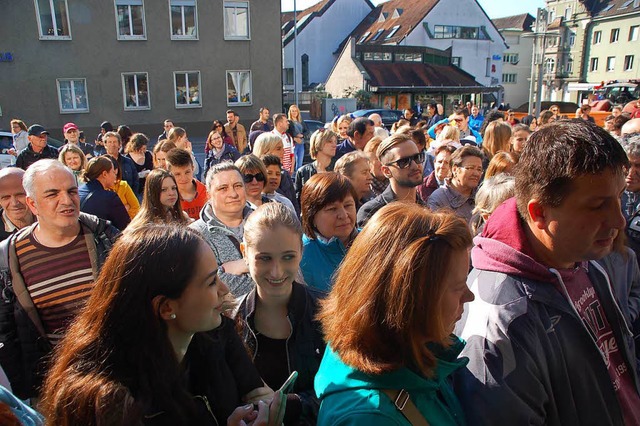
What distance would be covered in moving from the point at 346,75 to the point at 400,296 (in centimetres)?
3498

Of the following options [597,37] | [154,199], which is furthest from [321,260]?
[597,37]

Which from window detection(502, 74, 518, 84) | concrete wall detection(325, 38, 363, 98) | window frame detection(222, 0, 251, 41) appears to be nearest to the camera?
window frame detection(222, 0, 251, 41)

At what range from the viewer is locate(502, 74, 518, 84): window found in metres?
55.6

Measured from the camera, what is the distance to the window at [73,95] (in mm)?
21703

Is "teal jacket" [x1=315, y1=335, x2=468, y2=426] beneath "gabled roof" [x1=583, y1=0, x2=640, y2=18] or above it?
beneath

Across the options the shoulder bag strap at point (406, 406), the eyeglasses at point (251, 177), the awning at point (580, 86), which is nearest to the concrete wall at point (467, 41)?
the awning at point (580, 86)

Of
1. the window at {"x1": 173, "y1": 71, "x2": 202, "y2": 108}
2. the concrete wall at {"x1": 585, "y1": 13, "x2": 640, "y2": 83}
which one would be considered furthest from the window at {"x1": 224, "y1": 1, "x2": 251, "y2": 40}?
the concrete wall at {"x1": 585, "y1": 13, "x2": 640, "y2": 83}

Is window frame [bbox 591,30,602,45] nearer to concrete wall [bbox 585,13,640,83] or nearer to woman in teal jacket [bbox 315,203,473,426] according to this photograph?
concrete wall [bbox 585,13,640,83]

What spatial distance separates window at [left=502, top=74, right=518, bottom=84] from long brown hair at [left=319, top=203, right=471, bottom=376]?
60671 millimetres

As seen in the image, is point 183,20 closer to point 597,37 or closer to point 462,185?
point 462,185

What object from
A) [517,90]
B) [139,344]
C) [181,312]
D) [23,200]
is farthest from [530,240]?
[517,90]

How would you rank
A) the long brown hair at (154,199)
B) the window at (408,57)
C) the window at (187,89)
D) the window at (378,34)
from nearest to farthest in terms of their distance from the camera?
1. the long brown hair at (154,199)
2. the window at (187,89)
3. the window at (408,57)
4. the window at (378,34)

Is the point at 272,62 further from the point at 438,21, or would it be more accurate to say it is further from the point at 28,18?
the point at 438,21

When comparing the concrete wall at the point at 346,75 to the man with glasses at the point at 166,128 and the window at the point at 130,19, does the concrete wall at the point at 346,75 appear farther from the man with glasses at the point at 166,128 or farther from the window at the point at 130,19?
the man with glasses at the point at 166,128
